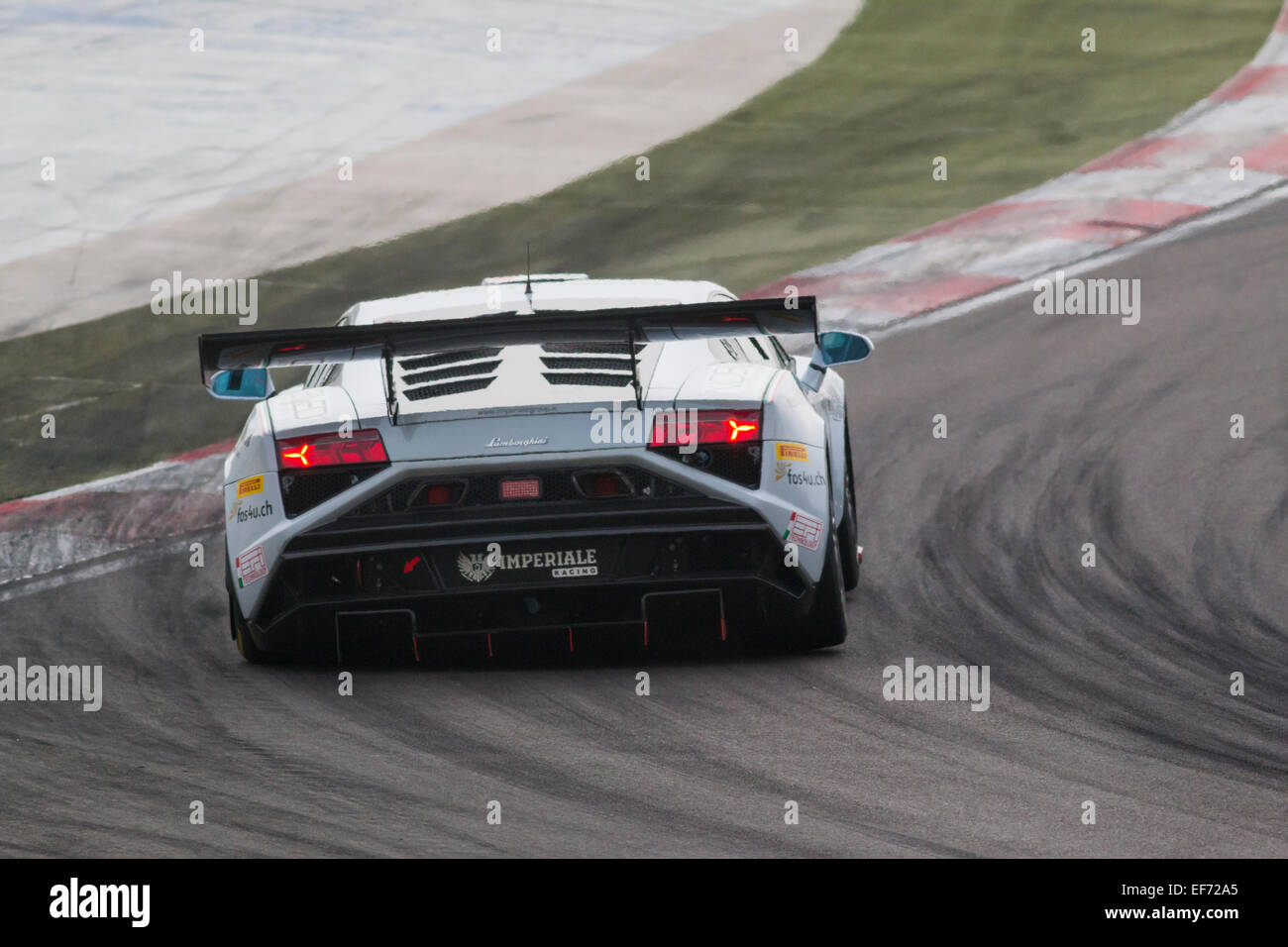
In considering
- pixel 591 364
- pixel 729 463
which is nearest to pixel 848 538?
pixel 729 463

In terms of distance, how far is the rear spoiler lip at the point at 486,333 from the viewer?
6.66 meters

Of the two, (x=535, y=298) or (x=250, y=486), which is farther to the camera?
(x=535, y=298)

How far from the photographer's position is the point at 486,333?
672 centimetres

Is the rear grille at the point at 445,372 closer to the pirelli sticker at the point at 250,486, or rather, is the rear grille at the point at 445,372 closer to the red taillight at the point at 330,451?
the red taillight at the point at 330,451

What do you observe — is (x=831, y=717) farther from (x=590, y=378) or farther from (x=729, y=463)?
(x=590, y=378)

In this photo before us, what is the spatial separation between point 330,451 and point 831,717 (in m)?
1.74

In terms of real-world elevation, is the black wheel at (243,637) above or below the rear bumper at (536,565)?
below

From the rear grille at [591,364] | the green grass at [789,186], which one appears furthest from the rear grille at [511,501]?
the green grass at [789,186]

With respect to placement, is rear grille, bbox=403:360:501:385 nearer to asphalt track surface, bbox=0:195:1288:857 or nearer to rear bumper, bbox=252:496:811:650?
rear bumper, bbox=252:496:811:650

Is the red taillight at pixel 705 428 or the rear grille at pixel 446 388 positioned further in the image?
the rear grille at pixel 446 388

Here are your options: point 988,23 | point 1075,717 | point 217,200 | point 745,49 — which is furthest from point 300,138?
point 1075,717

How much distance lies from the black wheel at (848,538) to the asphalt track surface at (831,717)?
162mm
